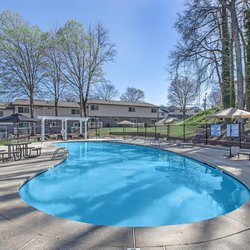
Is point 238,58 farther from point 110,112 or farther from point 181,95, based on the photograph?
point 181,95

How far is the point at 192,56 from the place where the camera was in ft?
57.7

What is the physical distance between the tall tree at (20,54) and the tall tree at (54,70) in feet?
2.63

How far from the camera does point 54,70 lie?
29.5 metres

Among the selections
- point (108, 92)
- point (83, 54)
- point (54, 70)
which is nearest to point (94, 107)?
point (54, 70)

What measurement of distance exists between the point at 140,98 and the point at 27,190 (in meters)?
60.6

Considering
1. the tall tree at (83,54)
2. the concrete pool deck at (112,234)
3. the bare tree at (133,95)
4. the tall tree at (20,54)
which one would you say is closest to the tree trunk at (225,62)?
the concrete pool deck at (112,234)

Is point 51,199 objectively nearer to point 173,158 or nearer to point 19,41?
point 173,158

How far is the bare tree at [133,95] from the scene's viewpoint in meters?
65.2

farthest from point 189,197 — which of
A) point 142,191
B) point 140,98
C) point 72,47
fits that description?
point 140,98

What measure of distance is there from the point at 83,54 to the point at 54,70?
4.62 m

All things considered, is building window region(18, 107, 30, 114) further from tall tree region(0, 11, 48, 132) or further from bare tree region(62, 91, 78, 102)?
bare tree region(62, 91, 78, 102)

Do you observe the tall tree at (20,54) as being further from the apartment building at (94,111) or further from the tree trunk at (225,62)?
the tree trunk at (225,62)

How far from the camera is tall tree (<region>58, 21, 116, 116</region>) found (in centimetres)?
2778

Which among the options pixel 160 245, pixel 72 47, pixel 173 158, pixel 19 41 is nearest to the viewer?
pixel 160 245
